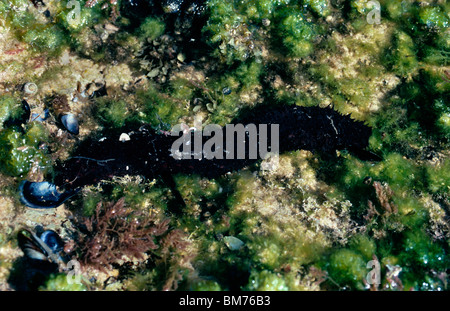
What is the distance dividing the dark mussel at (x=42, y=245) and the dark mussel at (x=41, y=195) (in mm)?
408

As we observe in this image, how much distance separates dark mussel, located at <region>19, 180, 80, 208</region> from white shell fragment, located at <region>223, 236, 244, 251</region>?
238cm

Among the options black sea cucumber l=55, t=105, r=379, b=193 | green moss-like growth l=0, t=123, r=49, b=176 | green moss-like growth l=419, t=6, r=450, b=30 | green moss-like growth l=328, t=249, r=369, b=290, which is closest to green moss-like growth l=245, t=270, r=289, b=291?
green moss-like growth l=328, t=249, r=369, b=290

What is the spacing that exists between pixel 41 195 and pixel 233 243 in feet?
9.39

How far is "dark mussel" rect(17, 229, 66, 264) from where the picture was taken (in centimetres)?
414

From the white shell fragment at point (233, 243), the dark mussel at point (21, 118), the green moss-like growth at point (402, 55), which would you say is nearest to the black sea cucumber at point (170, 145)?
the white shell fragment at point (233, 243)

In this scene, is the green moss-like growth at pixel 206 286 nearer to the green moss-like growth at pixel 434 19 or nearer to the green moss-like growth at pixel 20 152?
the green moss-like growth at pixel 20 152

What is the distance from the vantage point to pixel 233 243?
4523 millimetres

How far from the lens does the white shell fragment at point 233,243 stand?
14.8 feet

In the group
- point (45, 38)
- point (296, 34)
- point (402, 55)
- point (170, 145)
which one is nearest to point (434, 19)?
point (402, 55)

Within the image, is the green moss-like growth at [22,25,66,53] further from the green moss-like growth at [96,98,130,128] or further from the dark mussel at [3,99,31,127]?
the green moss-like growth at [96,98,130,128]

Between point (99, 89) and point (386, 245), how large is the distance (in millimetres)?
5156
